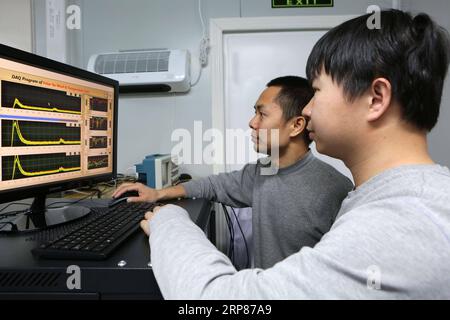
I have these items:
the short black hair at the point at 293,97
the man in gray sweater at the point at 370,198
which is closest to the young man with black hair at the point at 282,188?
the short black hair at the point at 293,97

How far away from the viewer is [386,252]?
1.16 feet

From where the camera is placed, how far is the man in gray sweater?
0.36m

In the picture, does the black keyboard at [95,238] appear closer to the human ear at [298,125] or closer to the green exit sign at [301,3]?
the human ear at [298,125]

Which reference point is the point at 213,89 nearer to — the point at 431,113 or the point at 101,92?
the point at 101,92

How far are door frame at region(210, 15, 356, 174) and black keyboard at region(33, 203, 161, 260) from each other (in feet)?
4.22

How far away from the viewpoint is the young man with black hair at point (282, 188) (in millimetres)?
924

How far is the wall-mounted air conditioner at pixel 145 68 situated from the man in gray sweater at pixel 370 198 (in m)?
1.32

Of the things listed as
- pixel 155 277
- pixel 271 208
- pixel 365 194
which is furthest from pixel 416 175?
pixel 271 208

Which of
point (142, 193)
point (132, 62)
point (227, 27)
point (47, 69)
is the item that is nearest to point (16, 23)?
point (132, 62)

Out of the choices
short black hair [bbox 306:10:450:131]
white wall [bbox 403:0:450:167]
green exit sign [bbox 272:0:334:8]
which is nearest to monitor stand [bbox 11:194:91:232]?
short black hair [bbox 306:10:450:131]

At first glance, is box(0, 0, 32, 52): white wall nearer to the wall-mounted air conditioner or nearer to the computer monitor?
the wall-mounted air conditioner

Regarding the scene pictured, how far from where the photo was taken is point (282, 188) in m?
1.00

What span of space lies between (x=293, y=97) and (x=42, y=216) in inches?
33.5

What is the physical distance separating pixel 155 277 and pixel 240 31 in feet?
6.14
